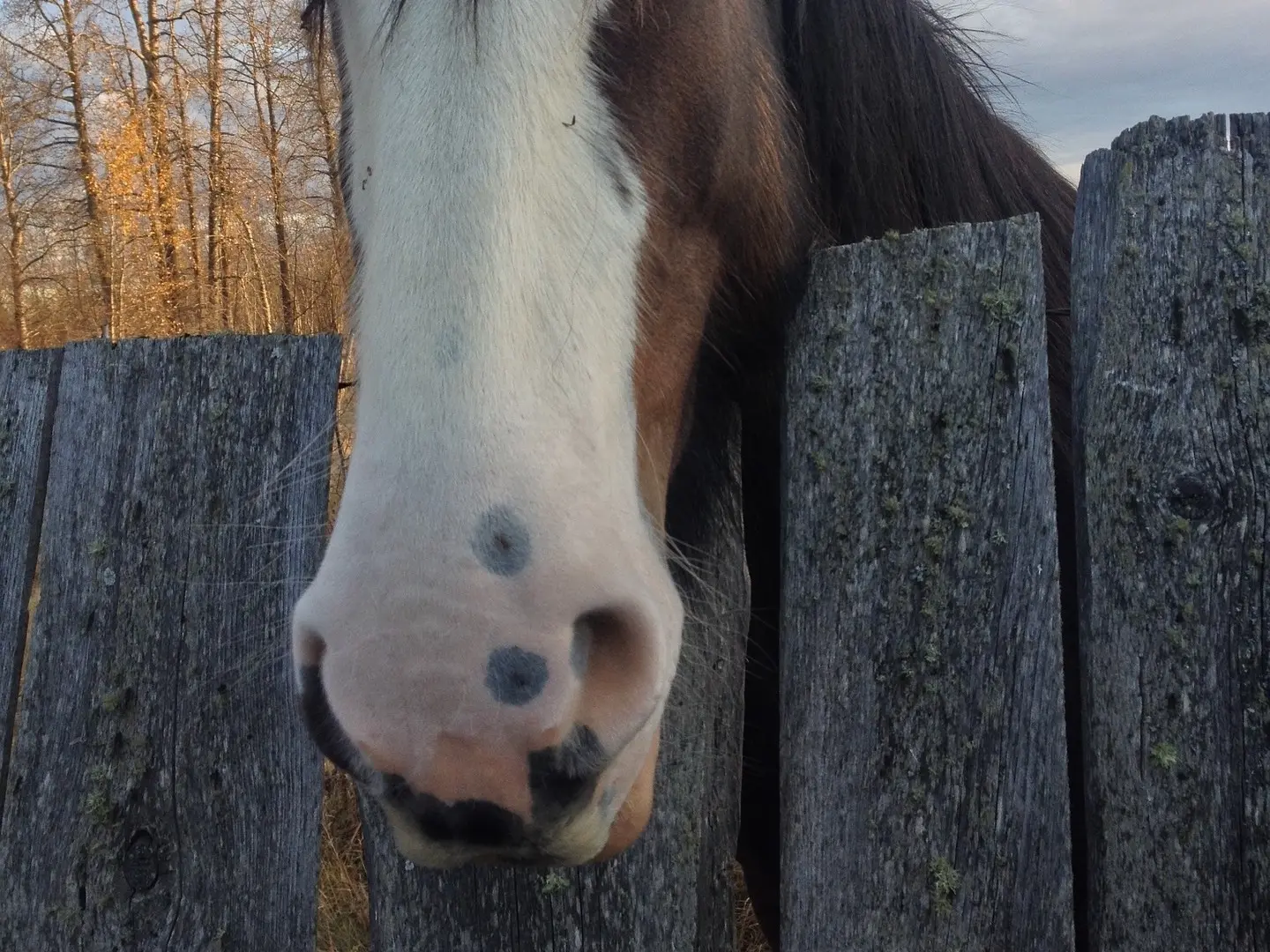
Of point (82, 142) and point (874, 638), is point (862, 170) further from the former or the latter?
point (82, 142)

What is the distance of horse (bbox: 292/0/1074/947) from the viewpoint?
85 cm

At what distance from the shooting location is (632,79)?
119 centimetres

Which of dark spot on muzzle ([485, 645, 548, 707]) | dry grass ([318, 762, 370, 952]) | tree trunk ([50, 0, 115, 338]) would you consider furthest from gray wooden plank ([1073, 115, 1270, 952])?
tree trunk ([50, 0, 115, 338])

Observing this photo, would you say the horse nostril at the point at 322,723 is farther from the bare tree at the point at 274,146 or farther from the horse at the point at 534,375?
the bare tree at the point at 274,146

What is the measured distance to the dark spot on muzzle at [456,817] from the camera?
85 cm

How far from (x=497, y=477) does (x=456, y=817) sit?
0.34 m

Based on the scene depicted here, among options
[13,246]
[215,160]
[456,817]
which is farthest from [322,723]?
[13,246]

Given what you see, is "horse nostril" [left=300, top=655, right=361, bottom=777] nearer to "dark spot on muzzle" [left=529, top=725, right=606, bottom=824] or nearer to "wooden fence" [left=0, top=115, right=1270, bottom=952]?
"dark spot on muzzle" [left=529, top=725, right=606, bottom=824]

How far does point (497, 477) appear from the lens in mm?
888

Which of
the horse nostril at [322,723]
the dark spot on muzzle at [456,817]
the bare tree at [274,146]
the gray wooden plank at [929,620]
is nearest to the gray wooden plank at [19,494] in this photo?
the horse nostril at [322,723]

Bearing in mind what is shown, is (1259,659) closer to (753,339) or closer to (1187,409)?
(1187,409)

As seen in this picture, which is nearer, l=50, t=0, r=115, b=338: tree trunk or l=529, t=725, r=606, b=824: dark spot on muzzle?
l=529, t=725, r=606, b=824: dark spot on muzzle

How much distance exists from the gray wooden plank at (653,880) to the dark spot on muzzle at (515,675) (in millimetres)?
526

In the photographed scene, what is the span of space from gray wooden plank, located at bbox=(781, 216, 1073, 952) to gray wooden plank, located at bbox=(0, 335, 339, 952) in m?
0.80
